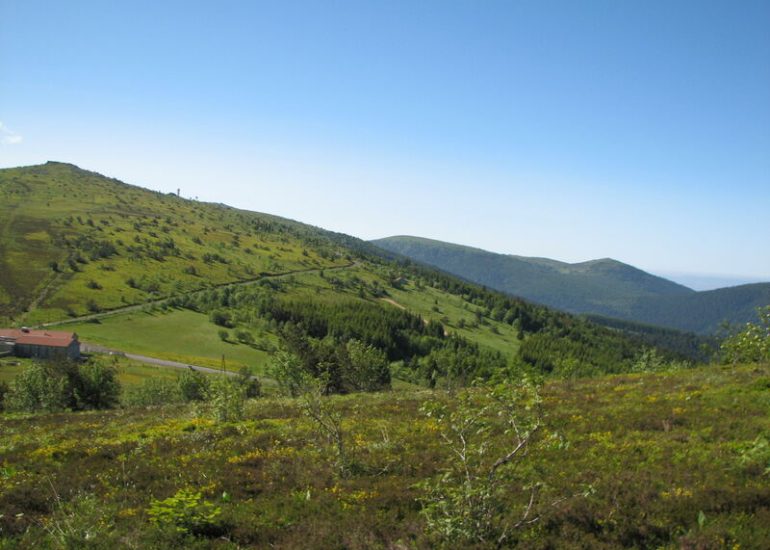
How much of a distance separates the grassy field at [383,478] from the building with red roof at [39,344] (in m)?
85.0

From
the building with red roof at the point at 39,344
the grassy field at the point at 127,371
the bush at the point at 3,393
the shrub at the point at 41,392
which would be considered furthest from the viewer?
the building with red roof at the point at 39,344

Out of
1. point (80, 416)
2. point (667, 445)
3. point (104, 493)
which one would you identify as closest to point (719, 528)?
point (667, 445)

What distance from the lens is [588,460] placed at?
14570 millimetres

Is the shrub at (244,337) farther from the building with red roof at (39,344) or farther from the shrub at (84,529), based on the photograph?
the shrub at (84,529)

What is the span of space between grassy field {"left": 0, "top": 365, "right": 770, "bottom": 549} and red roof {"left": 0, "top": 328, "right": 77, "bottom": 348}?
283 feet

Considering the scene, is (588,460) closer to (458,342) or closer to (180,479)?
(180,479)

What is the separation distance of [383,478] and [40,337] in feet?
370

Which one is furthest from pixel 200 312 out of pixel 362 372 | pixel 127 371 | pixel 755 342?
pixel 755 342

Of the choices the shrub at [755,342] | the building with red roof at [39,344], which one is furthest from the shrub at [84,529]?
the building with red roof at [39,344]

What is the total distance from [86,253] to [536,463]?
639 ft

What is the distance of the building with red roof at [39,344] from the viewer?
94250 millimetres

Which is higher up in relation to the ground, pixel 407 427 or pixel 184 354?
pixel 407 427

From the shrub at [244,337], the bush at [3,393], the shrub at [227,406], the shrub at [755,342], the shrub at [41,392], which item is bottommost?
the shrub at [244,337]

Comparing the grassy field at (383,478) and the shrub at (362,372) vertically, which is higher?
the grassy field at (383,478)
